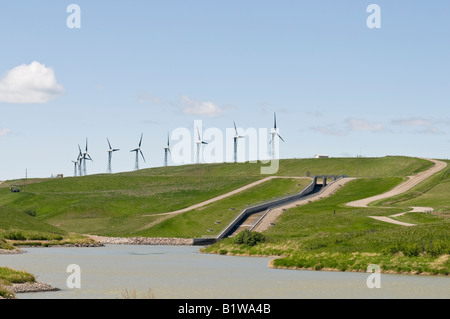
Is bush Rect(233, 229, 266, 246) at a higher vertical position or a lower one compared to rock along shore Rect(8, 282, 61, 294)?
lower

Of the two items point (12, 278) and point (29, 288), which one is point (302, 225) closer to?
point (12, 278)

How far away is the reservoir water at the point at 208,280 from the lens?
57.7 m

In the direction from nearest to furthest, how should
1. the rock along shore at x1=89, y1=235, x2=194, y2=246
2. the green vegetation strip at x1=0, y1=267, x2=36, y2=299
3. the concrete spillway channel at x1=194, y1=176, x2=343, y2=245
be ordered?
the green vegetation strip at x1=0, y1=267, x2=36, y2=299 → the concrete spillway channel at x1=194, y1=176, x2=343, y2=245 → the rock along shore at x1=89, y1=235, x2=194, y2=246

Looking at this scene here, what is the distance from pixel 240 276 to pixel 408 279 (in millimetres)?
15821

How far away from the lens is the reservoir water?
57.7 meters

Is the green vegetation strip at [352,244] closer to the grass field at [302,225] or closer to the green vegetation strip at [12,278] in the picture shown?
the grass field at [302,225]

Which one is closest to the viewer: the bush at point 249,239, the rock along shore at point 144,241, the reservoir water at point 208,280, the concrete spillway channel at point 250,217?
the reservoir water at point 208,280

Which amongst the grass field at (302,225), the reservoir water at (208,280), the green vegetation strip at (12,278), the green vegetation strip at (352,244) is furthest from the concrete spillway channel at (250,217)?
the green vegetation strip at (12,278)

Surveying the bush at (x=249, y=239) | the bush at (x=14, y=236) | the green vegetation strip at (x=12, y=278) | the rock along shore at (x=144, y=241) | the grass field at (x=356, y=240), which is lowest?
the rock along shore at (x=144, y=241)

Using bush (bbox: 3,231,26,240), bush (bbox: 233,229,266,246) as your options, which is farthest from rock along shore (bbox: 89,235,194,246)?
bush (bbox: 233,229,266,246)

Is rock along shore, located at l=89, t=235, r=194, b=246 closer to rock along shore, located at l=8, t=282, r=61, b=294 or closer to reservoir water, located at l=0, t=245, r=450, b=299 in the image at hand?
reservoir water, located at l=0, t=245, r=450, b=299

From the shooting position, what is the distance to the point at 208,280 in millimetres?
70500

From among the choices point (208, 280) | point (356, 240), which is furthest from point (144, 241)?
point (208, 280)
